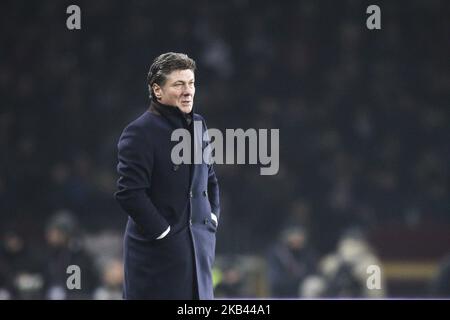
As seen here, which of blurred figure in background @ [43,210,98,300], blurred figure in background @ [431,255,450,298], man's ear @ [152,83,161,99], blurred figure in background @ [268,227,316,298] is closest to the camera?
man's ear @ [152,83,161,99]

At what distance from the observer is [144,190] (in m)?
4.55

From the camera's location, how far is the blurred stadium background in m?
10.4

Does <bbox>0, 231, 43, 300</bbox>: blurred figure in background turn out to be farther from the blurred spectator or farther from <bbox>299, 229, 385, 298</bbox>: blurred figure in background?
<bbox>299, 229, 385, 298</bbox>: blurred figure in background

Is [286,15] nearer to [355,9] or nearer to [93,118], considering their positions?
[355,9]

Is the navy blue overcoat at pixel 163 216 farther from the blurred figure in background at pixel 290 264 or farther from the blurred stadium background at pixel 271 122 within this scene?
the blurred figure in background at pixel 290 264

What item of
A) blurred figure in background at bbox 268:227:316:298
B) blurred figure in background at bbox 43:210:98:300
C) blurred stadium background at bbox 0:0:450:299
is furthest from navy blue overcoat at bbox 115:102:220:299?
blurred figure in background at bbox 268:227:316:298

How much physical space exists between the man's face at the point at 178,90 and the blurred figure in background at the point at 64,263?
3.76m

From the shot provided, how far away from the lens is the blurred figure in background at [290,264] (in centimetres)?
971

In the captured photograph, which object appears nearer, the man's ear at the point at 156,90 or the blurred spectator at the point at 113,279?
the man's ear at the point at 156,90

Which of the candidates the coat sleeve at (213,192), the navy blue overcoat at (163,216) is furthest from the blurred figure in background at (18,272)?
the navy blue overcoat at (163,216)

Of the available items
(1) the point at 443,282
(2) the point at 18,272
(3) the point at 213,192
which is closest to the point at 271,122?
(1) the point at 443,282

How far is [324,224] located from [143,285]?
6.26 meters

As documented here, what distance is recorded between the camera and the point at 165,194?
4.63 m
